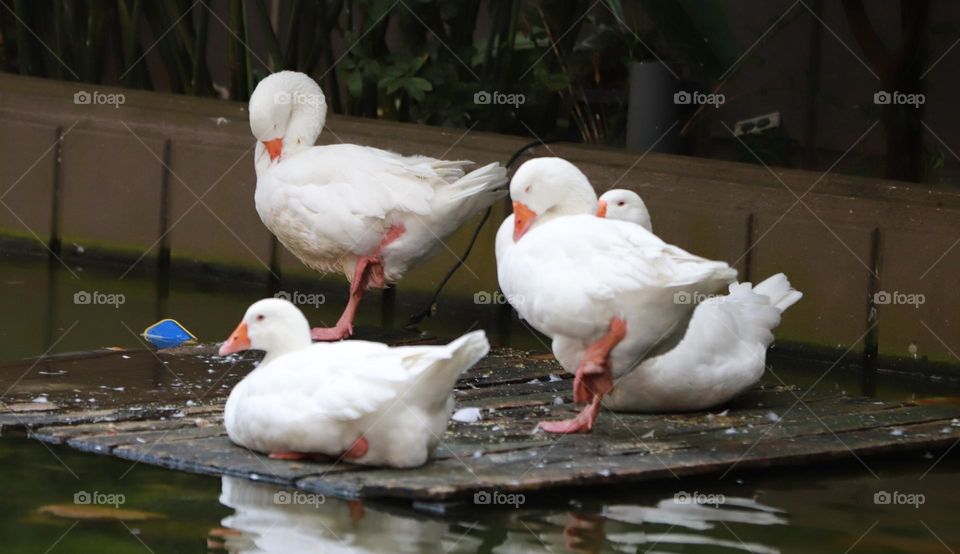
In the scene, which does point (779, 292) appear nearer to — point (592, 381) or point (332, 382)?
point (592, 381)

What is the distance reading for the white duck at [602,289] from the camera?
636 centimetres

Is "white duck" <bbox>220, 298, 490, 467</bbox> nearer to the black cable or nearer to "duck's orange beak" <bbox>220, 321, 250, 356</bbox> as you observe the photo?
"duck's orange beak" <bbox>220, 321, 250, 356</bbox>

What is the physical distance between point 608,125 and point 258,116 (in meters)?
3.47

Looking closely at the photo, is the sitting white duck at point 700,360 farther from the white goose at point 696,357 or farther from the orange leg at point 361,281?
the orange leg at point 361,281

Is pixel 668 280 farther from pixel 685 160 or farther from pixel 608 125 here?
pixel 608 125

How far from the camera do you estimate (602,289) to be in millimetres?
6355

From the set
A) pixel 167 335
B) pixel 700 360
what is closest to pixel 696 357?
pixel 700 360

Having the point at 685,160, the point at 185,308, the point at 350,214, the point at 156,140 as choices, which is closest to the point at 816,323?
the point at 685,160

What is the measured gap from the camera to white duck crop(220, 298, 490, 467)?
5754 mm

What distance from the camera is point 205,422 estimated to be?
6.70 meters

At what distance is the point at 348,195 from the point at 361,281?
1.52ft

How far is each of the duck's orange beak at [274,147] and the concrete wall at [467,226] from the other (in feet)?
5.76

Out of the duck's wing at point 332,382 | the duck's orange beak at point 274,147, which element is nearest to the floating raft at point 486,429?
the duck's wing at point 332,382

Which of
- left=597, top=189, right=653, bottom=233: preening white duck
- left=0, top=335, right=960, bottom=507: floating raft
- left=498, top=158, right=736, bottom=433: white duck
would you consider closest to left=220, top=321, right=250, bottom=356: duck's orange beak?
left=0, top=335, right=960, bottom=507: floating raft
